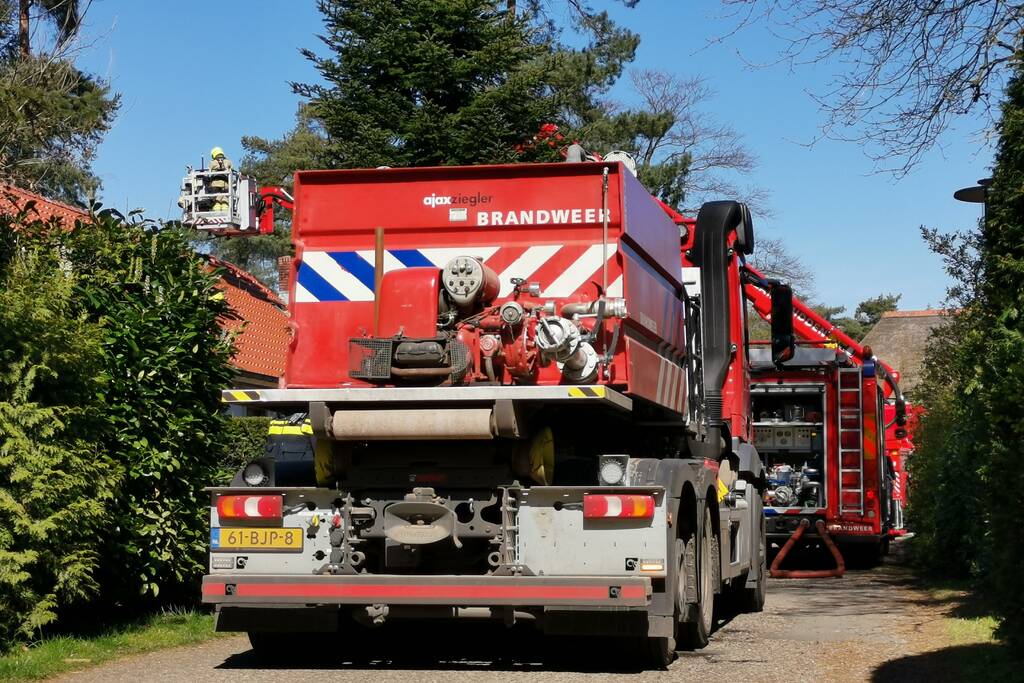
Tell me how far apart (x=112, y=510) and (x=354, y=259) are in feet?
8.71

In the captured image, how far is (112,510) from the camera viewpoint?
10.3 m

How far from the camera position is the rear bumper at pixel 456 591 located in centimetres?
840

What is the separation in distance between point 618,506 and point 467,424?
1.06m

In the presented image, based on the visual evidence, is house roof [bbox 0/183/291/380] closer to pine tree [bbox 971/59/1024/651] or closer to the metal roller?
pine tree [bbox 971/59/1024/651]

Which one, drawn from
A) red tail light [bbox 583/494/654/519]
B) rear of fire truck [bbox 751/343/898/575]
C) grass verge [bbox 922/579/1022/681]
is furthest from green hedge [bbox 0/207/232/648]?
rear of fire truck [bbox 751/343/898/575]

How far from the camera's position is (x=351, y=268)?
376 inches

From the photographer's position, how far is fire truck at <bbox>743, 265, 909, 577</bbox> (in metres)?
18.9

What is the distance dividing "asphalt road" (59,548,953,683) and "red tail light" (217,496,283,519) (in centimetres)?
98

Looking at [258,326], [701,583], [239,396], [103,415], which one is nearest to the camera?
[239,396]

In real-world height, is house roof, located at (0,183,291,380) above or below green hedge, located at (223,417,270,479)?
above

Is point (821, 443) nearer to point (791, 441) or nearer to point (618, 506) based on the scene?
point (791, 441)

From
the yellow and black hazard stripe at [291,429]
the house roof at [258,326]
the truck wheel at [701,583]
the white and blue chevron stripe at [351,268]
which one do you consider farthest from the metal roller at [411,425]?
the house roof at [258,326]

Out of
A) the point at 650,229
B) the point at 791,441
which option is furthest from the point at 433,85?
the point at 650,229

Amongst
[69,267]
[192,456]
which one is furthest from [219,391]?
[69,267]
